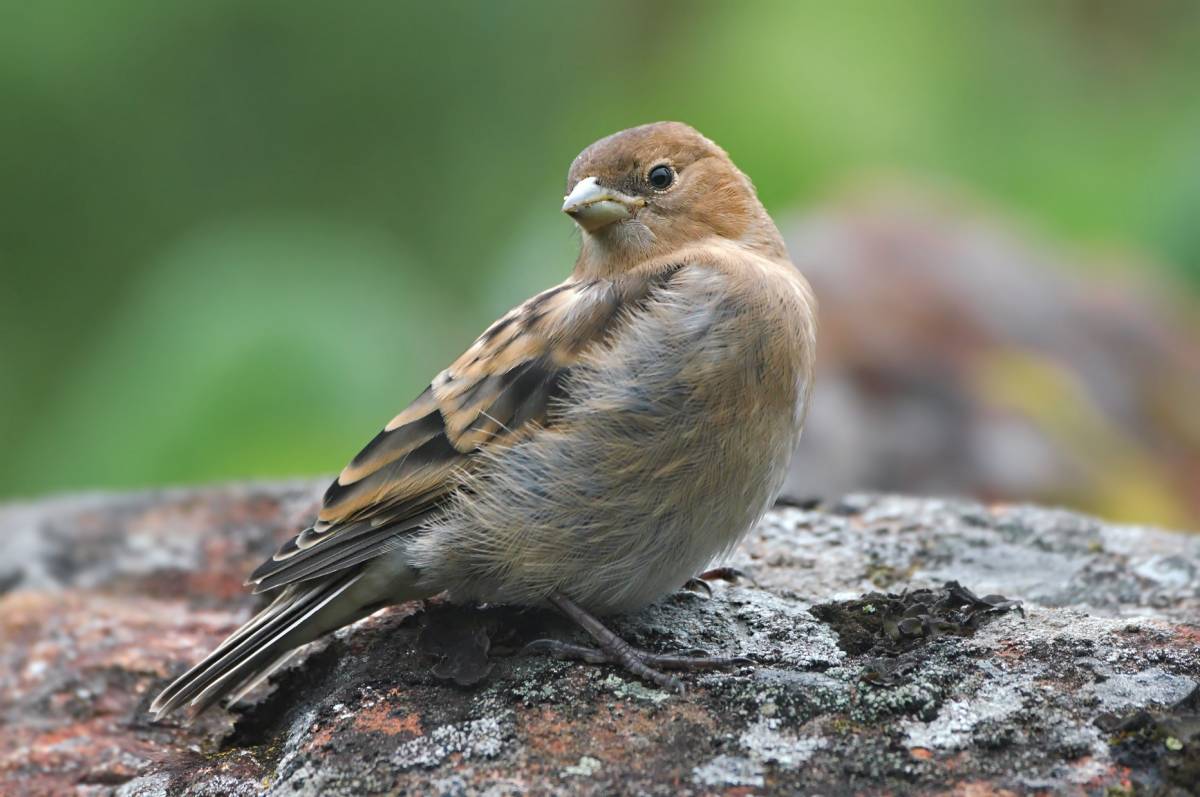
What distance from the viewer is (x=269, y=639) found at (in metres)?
3.63

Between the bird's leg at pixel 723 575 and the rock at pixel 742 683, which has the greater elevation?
the bird's leg at pixel 723 575

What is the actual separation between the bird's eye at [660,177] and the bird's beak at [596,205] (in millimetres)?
83

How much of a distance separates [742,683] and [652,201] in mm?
1688

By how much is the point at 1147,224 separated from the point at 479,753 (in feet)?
19.0

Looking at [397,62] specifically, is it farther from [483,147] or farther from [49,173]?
[49,173]

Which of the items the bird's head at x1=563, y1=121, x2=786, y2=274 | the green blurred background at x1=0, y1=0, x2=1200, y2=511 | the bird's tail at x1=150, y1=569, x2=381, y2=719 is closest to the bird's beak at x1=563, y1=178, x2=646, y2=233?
the bird's head at x1=563, y1=121, x2=786, y2=274

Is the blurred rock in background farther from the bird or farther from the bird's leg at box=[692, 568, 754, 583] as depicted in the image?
the bird

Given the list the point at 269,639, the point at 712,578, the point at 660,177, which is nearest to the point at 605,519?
the point at 712,578

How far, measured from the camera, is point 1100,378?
22.8 feet

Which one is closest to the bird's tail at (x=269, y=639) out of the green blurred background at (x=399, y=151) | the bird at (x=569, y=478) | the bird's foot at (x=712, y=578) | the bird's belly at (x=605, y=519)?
the bird at (x=569, y=478)

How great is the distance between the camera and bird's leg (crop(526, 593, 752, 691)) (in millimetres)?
3363

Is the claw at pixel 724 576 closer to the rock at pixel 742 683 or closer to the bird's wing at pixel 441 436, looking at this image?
the rock at pixel 742 683

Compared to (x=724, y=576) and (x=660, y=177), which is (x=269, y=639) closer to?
(x=724, y=576)

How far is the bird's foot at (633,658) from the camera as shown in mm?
3355
